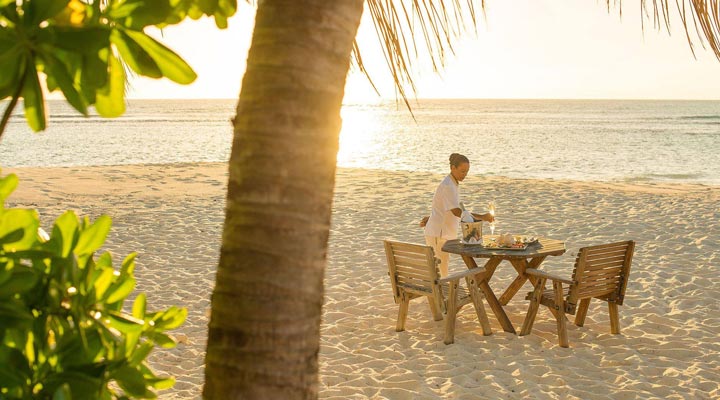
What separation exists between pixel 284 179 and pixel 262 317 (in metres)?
0.20

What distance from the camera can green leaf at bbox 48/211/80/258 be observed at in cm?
89

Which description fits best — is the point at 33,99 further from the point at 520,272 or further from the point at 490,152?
the point at 490,152

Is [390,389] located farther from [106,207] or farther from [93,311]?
[106,207]

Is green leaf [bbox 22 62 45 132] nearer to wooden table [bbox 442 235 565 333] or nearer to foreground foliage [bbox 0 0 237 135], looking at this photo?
foreground foliage [bbox 0 0 237 135]

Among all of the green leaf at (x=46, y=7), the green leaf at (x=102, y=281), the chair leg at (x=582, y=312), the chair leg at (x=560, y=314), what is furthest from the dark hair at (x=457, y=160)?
the green leaf at (x=46, y=7)

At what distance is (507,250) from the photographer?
5.56m

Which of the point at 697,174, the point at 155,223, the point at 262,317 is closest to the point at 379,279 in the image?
the point at 155,223

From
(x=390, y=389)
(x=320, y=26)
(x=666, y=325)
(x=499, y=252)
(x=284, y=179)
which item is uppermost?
(x=320, y=26)

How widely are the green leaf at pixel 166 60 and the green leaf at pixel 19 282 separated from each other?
28cm

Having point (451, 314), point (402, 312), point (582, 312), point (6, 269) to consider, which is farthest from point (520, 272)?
point (6, 269)

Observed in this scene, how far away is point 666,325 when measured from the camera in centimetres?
595

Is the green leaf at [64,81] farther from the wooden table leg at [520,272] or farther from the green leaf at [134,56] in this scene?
the wooden table leg at [520,272]

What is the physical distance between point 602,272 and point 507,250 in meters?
0.69

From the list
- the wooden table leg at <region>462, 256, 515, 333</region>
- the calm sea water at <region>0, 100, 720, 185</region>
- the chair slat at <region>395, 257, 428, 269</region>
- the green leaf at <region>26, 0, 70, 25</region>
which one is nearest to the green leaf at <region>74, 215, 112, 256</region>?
the green leaf at <region>26, 0, 70, 25</region>
